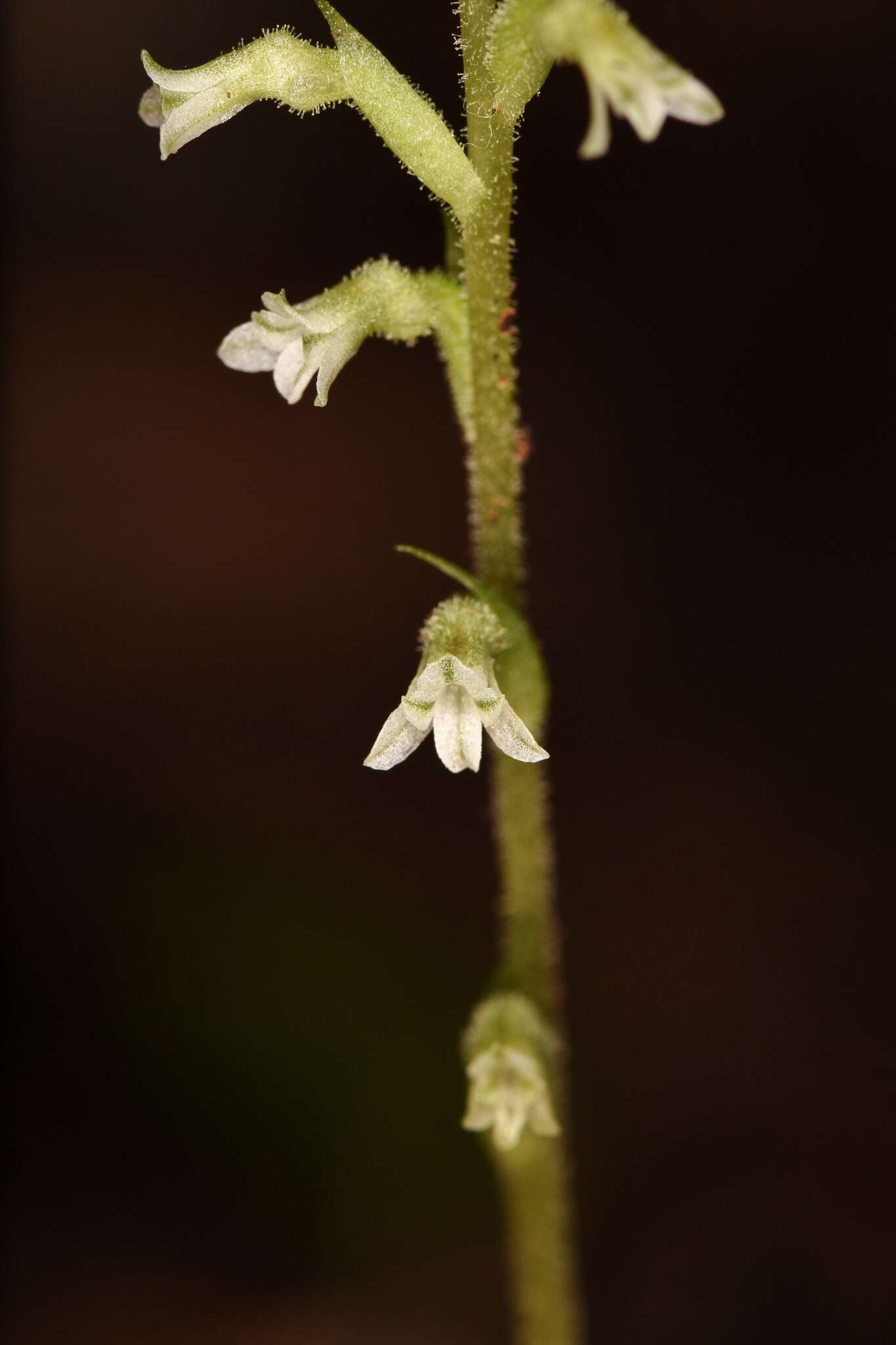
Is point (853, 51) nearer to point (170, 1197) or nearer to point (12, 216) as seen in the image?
point (12, 216)

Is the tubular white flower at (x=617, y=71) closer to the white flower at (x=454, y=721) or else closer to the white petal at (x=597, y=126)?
the white petal at (x=597, y=126)

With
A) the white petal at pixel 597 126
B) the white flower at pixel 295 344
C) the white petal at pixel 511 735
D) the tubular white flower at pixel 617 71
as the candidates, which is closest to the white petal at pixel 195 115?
the white flower at pixel 295 344

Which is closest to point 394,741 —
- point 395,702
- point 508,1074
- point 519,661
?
point 519,661

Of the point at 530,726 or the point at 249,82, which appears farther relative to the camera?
the point at 530,726

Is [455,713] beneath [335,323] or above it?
beneath

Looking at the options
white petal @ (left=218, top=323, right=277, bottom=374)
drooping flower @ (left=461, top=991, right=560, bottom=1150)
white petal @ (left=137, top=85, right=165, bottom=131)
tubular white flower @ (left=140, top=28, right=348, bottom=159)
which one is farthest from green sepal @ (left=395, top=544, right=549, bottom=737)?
white petal @ (left=137, top=85, right=165, bottom=131)

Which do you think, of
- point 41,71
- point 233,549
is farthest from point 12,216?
point 233,549

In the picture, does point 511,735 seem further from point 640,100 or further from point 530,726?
point 640,100
